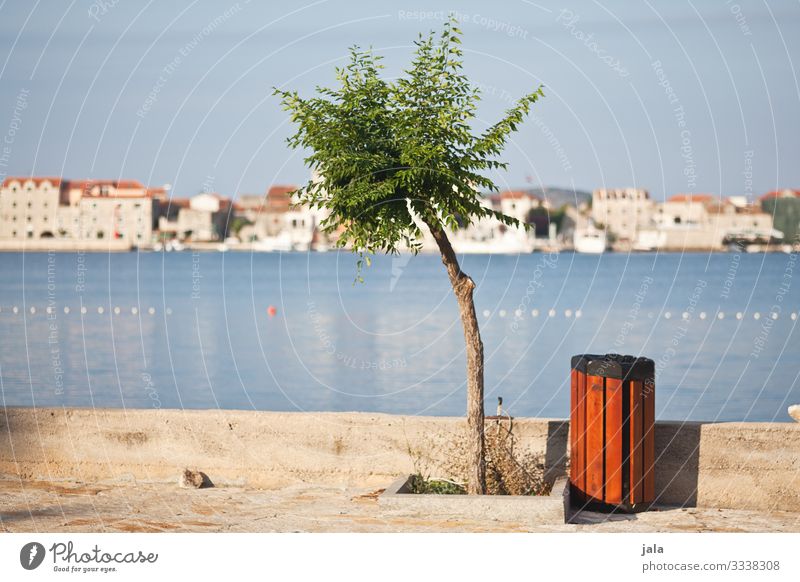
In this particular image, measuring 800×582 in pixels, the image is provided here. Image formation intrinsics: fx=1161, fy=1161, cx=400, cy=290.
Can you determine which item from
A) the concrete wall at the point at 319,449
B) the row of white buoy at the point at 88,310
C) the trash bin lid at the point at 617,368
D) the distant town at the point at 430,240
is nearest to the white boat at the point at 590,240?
the distant town at the point at 430,240

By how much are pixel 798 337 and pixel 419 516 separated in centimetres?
3340

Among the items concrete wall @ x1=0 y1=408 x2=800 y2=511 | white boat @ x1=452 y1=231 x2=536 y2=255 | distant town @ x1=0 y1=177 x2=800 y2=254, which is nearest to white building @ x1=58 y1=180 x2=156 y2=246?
distant town @ x1=0 y1=177 x2=800 y2=254

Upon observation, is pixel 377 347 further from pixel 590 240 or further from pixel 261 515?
pixel 590 240

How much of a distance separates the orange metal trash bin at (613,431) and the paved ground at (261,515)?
0.18 meters

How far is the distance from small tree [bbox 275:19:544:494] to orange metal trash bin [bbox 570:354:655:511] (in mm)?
736

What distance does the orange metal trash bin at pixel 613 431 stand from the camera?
8.48 meters

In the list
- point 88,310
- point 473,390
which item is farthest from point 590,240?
point 473,390

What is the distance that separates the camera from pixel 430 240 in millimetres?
113750

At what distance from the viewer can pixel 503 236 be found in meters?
131

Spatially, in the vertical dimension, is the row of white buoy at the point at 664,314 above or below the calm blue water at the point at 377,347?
above

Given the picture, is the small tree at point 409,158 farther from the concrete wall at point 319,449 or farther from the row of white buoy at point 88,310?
the row of white buoy at point 88,310

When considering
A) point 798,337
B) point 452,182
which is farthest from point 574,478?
point 798,337

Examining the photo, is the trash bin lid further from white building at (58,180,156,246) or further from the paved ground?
white building at (58,180,156,246)

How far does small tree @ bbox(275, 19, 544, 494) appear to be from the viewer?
8641 mm
